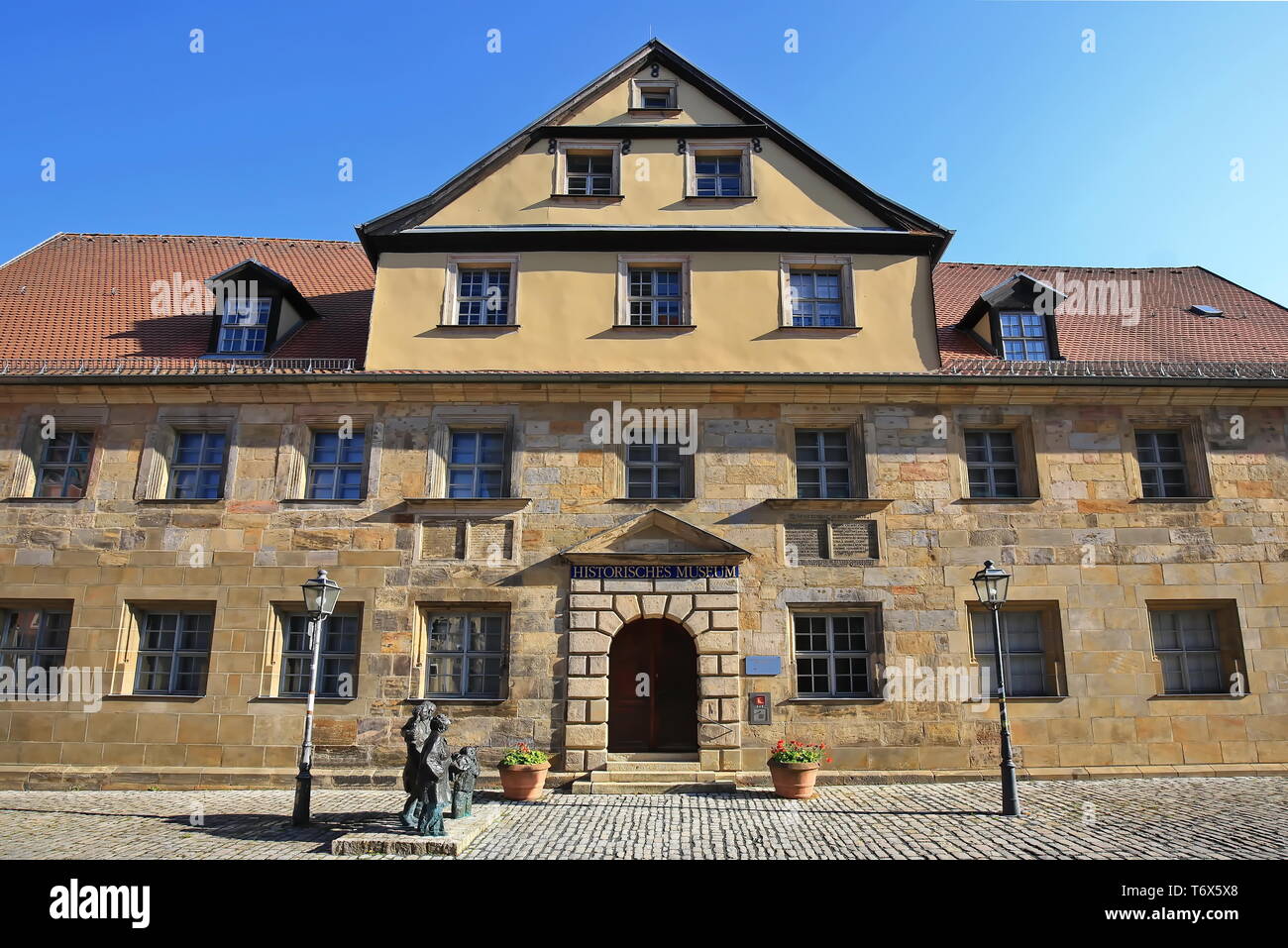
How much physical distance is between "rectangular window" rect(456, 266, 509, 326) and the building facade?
82mm

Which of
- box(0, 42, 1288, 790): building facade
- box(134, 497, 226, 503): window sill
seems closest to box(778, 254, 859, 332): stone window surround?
box(0, 42, 1288, 790): building facade

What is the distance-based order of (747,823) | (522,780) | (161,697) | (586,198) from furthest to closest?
(586,198) → (161,697) → (522,780) → (747,823)

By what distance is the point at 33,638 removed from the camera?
14570 millimetres

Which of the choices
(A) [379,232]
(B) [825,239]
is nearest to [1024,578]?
(B) [825,239]

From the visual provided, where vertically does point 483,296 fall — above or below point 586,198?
below

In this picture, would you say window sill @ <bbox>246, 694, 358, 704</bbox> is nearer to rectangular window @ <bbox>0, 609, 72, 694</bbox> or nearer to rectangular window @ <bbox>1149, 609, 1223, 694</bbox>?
rectangular window @ <bbox>0, 609, 72, 694</bbox>

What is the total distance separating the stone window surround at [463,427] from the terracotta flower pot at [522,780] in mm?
4588

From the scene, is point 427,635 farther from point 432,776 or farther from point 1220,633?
point 1220,633

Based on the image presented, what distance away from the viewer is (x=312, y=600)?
464 inches

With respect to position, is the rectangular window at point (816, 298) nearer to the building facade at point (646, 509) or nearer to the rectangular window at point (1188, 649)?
the building facade at point (646, 509)

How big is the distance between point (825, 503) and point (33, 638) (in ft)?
45.0

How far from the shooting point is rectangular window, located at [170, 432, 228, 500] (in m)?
15.2

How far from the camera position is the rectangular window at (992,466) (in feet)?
49.9

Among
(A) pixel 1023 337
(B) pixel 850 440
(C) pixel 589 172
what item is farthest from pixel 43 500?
(A) pixel 1023 337
